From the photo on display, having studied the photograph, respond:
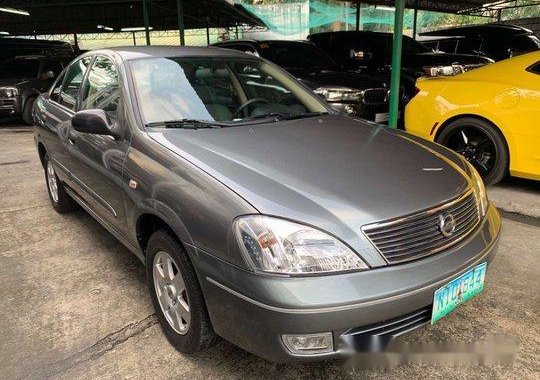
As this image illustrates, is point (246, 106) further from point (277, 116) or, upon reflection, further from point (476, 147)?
point (476, 147)

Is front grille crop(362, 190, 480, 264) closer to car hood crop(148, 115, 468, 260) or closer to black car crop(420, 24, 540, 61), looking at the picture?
car hood crop(148, 115, 468, 260)

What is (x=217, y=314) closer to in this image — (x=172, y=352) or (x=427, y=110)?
(x=172, y=352)

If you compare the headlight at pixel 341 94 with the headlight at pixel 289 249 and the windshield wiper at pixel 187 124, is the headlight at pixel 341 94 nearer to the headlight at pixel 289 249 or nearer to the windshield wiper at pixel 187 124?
the windshield wiper at pixel 187 124

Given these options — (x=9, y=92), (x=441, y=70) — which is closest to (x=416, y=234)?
(x=441, y=70)

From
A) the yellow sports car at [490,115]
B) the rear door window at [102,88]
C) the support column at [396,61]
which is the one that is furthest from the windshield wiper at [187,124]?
the support column at [396,61]

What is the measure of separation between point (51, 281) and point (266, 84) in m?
2.04

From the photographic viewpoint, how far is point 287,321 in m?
1.79

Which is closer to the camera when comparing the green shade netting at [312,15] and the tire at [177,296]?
the tire at [177,296]

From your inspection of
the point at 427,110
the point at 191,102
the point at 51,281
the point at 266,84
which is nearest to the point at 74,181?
the point at 51,281

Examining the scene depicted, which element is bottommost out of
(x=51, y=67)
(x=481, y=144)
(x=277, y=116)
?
(x=481, y=144)

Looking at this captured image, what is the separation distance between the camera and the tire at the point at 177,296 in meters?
2.20

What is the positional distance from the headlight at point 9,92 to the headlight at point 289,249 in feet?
34.2

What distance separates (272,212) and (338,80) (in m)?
5.00

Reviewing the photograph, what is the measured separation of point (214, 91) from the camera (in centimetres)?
309
